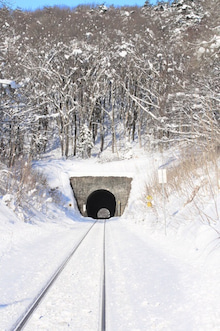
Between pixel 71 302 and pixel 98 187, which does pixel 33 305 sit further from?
pixel 98 187

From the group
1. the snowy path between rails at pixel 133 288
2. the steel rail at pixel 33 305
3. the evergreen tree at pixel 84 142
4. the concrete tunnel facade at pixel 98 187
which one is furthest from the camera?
the evergreen tree at pixel 84 142

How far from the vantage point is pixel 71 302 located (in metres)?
4.11

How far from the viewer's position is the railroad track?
3400 mm

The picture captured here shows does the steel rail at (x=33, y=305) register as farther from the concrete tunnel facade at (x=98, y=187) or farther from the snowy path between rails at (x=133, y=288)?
the concrete tunnel facade at (x=98, y=187)

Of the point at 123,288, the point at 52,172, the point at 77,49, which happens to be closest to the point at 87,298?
the point at 123,288

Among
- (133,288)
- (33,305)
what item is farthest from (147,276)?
(33,305)

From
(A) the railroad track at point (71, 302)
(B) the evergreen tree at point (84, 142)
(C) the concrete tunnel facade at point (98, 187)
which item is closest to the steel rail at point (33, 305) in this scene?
(A) the railroad track at point (71, 302)

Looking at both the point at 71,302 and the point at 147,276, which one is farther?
the point at 147,276

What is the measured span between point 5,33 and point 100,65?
83.2 feet

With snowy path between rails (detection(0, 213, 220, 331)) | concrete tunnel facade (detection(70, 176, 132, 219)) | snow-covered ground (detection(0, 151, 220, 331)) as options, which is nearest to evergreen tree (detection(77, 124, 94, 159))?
concrete tunnel facade (detection(70, 176, 132, 219))

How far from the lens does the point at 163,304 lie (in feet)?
13.2

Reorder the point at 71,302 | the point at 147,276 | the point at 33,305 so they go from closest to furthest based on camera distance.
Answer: the point at 33,305, the point at 71,302, the point at 147,276

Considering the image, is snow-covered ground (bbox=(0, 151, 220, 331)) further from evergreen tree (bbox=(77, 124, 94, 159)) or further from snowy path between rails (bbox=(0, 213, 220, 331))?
evergreen tree (bbox=(77, 124, 94, 159))

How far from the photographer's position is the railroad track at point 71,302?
3400 mm
